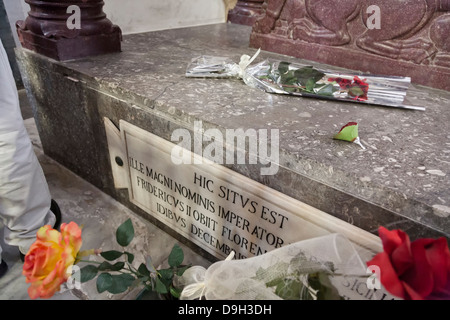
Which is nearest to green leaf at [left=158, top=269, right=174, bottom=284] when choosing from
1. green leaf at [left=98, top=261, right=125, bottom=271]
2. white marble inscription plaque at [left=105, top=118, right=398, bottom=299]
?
green leaf at [left=98, top=261, right=125, bottom=271]

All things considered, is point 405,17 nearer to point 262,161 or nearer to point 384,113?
point 384,113

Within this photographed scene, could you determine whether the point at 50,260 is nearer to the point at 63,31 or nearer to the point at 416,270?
the point at 416,270

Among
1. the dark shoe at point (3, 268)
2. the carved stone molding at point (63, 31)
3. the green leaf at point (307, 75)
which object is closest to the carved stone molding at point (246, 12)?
the carved stone molding at point (63, 31)

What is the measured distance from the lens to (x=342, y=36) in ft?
5.08

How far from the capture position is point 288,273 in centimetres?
51

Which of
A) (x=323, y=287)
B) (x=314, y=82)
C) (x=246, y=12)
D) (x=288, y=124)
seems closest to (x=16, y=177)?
(x=288, y=124)

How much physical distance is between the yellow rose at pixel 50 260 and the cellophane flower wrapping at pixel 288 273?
0.71ft

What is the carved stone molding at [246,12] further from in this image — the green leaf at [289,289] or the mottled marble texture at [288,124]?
the green leaf at [289,289]

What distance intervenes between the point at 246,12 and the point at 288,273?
2.82 metres

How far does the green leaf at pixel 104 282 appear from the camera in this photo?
Result: 21.1 inches

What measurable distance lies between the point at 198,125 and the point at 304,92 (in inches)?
19.3

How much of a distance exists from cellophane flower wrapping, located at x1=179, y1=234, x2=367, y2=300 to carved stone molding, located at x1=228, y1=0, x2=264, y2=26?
262cm

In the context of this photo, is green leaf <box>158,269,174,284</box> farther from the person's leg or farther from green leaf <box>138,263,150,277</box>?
the person's leg

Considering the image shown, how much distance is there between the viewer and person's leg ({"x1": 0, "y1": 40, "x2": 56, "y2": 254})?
0.98 metres
